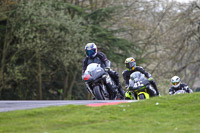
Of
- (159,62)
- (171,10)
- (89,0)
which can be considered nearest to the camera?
(89,0)

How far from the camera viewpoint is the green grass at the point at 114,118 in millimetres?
8062

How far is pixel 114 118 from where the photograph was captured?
916cm

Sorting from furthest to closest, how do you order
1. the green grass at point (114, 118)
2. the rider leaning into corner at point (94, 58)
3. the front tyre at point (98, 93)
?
the rider leaning into corner at point (94, 58)
the front tyre at point (98, 93)
the green grass at point (114, 118)

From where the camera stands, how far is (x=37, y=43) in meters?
28.8

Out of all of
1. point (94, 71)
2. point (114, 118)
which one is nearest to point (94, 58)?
point (94, 71)

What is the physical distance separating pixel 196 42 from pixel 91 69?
80.2ft

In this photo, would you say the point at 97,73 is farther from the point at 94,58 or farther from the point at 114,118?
the point at 114,118

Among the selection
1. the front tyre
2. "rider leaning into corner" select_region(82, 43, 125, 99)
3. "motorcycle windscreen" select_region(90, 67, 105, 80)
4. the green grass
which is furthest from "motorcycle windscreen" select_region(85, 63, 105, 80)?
the green grass

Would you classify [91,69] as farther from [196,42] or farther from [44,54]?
[196,42]

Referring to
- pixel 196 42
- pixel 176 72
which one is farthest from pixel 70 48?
pixel 196 42

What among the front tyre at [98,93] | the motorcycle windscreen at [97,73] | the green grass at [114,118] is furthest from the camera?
the motorcycle windscreen at [97,73]

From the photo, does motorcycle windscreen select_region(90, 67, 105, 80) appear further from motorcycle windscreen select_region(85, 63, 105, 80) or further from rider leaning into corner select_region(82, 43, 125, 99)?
rider leaning into corner select_region(82, 43, 125, 99)

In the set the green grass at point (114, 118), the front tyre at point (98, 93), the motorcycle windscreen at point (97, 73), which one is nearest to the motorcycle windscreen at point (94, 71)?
the motorcycle windscreen at point (97, 73)

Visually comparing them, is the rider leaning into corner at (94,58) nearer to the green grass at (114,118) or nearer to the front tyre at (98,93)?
the front tyre at (98,93)
